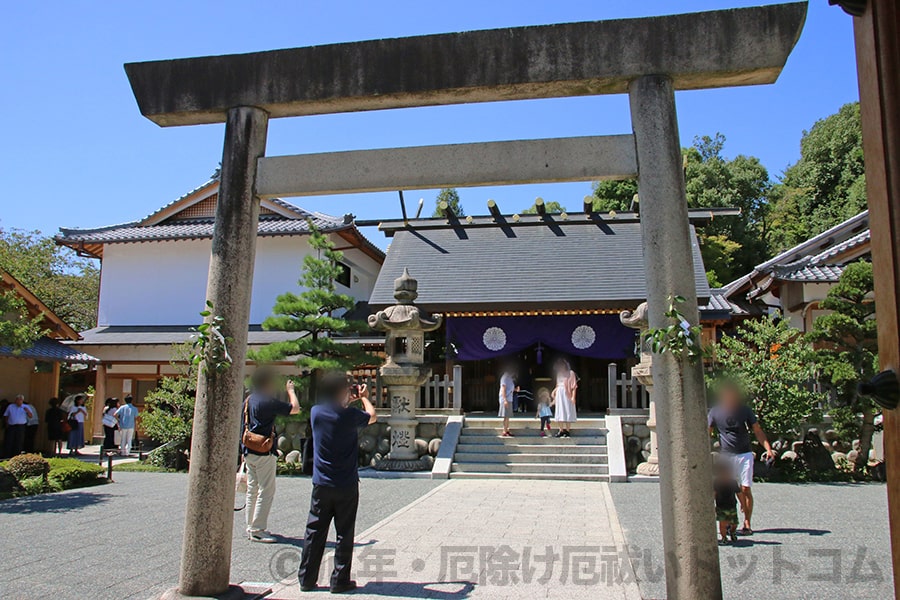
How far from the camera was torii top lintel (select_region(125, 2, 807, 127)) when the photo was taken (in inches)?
199

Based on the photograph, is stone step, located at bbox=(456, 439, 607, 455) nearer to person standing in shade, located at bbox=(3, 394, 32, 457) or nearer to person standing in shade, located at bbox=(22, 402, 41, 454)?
person standing in shade, located at bbox=(3, 394, 32, 457)

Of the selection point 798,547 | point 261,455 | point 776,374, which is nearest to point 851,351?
point 776,374

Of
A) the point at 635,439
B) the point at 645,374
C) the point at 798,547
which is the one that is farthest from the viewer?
the point at 635,439

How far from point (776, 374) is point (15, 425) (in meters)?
18.0

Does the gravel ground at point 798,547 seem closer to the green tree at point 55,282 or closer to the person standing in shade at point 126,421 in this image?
the person standing in shade at point 126,421

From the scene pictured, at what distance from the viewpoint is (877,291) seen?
256cm

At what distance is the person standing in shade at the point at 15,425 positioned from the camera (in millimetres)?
16734

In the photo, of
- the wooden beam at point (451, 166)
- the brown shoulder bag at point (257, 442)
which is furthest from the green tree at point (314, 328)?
the wooden beam at point (451, 166)

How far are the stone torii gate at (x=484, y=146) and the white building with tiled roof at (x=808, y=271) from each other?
14.4 m

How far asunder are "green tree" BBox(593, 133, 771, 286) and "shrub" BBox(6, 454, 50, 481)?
2548cm

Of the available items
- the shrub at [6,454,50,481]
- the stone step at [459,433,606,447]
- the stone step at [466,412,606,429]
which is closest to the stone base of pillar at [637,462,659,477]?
the stone step at [459,433,606,447]

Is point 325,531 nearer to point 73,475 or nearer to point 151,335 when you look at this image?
point 73,475

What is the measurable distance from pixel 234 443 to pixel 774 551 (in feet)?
19.2

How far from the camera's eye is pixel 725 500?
7688 mm
